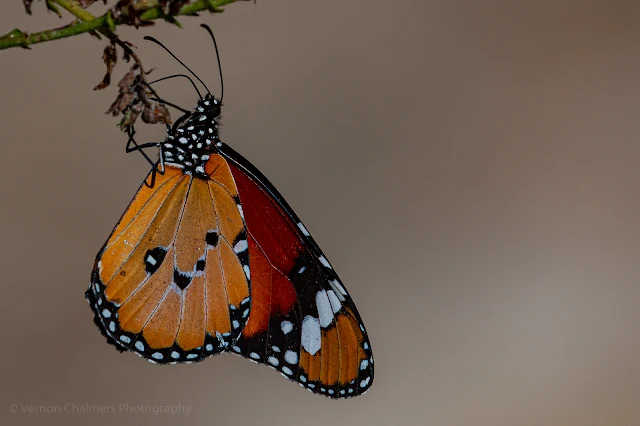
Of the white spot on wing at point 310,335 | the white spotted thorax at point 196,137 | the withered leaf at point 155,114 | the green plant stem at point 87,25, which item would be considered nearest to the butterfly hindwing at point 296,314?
the white spot on wing at point 310,335

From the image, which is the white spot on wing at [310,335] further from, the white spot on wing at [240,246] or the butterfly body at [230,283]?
the white spot on wing at [240,246]

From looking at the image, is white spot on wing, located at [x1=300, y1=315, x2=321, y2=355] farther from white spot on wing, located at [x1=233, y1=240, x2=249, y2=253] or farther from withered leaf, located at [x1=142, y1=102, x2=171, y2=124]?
withered leaf, located at [x1=142, y1=102, x2=171, y2=124]

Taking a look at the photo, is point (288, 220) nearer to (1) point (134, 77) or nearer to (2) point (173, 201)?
(2) point (173, 201)

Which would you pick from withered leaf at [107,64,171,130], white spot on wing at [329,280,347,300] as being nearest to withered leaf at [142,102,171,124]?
withered leaf at [107,64,171,130]

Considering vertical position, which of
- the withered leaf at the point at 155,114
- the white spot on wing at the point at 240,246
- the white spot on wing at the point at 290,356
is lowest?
the white spot on wing at the point at 290,356

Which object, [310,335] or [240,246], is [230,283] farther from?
[310,335]

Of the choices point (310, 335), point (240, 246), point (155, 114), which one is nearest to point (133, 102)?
point (155, 114)

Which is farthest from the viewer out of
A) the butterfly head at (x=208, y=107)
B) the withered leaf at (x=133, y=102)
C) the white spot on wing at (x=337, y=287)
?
the white spot on wing at (x=337, y=287)
